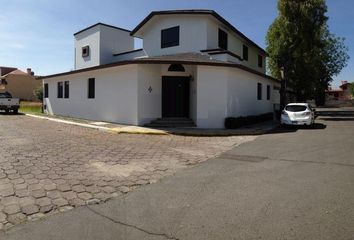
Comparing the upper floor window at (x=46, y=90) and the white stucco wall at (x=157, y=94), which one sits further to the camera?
the upper floor window at (x=46, y=90)

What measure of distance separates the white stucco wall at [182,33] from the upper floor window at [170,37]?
22 centimetres

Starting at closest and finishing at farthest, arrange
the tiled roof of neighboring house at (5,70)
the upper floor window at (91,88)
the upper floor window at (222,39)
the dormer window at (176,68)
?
the dormer window at (176,68)
the upper floor window at (91,88)
the upper floor window at (222,39)
the tiled roof of neighboring house at (5,70)

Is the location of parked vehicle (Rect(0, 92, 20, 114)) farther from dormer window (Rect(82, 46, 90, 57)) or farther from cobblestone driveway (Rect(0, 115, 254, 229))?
cobblestone driveway (Rect(0, 115, 254, 229))

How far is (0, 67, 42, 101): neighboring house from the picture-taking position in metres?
58.6

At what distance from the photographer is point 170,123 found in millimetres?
17516

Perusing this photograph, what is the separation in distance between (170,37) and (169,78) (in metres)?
4.42

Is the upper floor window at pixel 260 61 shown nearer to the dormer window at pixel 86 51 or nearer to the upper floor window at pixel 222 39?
the upper floor window at pixel 222 39

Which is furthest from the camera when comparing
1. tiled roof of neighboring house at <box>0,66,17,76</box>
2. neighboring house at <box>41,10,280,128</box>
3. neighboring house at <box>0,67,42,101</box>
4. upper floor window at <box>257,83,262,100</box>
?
tiled roof of neighboring house at <box>0,66,17,76</box>

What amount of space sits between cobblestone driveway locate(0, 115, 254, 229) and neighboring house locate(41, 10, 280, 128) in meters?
4.07

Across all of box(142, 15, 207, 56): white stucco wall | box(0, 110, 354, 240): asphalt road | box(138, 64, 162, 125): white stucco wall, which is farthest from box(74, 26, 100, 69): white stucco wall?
box(0, 110, 354, 240): asphalt road

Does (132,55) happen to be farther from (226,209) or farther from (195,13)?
(226,209)

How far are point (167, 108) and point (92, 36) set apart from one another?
12463mm

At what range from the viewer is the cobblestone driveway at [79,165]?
5527mm

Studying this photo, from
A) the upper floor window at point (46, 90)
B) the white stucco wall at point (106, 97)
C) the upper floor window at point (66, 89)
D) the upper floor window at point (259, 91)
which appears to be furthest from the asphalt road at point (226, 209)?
the upper floor window at point (46, 90)
